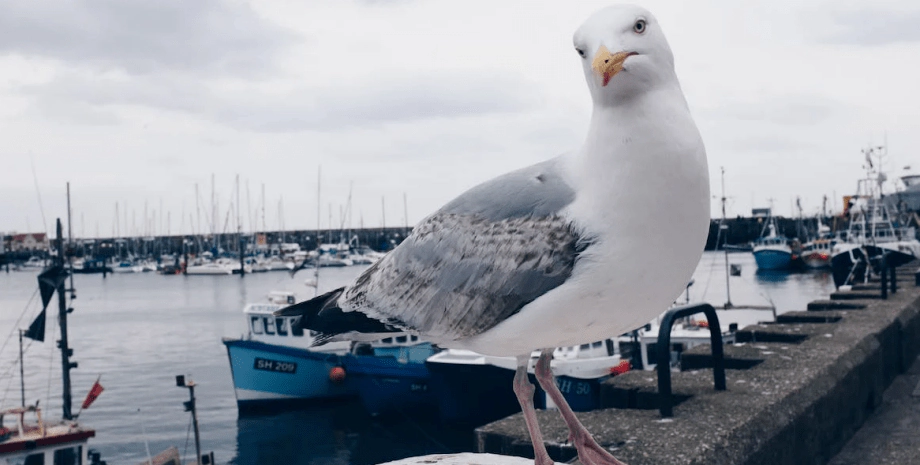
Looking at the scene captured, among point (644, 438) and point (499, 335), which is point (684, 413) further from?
point (499, 335)

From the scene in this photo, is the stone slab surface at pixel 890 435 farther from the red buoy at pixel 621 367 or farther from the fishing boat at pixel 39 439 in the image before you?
the fishing boat at pixel 39 439

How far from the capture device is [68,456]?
706 inches

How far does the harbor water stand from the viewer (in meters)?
22.5

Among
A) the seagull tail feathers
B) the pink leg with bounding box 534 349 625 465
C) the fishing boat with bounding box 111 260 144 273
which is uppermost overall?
the seagull tail feathers

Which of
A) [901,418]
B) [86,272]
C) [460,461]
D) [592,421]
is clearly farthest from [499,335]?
[86,272]

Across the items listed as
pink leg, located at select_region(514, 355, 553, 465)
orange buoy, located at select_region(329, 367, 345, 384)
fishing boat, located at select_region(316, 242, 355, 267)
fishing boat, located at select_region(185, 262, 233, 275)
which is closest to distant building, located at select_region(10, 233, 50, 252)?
fishing boat, located at select_region(185, 262, 233, 275)

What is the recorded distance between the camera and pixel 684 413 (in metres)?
4.12

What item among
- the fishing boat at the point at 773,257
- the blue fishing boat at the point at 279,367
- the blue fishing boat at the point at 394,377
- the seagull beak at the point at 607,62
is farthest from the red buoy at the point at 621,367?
the fishing boat at the point at 773,257

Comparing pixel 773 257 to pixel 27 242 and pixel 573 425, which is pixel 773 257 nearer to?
pixel 573 425

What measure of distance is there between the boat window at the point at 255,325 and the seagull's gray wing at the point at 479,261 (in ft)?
80.3

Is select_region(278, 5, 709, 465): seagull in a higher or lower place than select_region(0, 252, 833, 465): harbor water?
higher

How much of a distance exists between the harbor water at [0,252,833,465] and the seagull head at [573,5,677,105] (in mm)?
7079

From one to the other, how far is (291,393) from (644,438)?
952 inches

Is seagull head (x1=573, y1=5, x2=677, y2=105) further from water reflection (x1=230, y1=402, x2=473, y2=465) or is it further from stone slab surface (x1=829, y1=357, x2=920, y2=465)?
water reflection (x1=230, y1=402, x2=473, y2=465)
